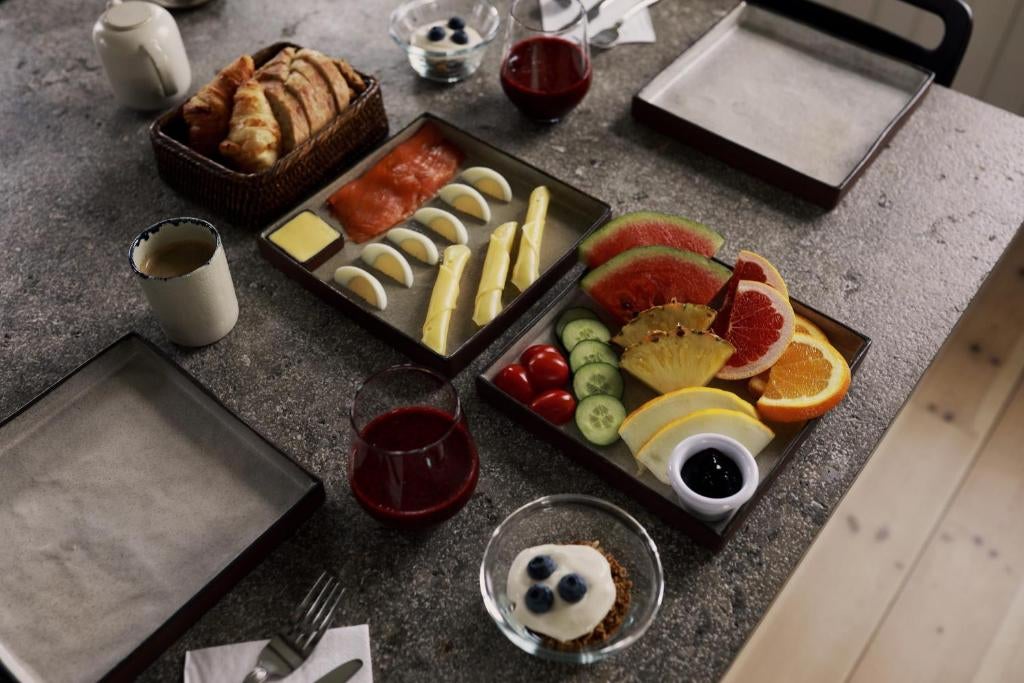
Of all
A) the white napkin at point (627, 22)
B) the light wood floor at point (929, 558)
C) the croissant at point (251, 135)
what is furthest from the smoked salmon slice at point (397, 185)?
the light wood floor at point (929, 558)

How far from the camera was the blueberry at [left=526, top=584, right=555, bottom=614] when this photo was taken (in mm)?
952

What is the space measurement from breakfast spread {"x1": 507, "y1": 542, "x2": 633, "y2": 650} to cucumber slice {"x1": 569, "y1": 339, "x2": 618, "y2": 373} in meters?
0.28

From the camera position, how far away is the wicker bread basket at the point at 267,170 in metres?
1.38

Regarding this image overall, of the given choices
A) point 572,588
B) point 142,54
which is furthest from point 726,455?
point 142,54

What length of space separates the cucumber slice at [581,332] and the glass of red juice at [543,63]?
1.55 feet

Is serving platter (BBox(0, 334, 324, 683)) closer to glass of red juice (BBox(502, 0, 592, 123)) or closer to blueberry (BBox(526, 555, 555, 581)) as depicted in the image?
blueberry (BBox(526, 555, 555, 581))

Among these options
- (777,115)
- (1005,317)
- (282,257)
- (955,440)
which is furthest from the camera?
(1005,317)

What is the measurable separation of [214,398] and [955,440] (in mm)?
1656

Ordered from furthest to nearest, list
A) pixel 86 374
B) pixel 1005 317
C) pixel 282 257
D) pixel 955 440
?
1. pixel 1005 317
2. pixel 955 440
3. pixel 282 257
4. pixel 86 374

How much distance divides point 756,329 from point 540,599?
0.46 metres

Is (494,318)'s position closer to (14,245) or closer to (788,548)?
(788,548)

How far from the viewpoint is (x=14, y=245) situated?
142cm

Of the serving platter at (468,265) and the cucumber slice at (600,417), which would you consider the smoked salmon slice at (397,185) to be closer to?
the serving platter at (468,265)

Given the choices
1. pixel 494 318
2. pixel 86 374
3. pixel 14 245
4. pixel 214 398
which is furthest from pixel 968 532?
pixel 14 245
